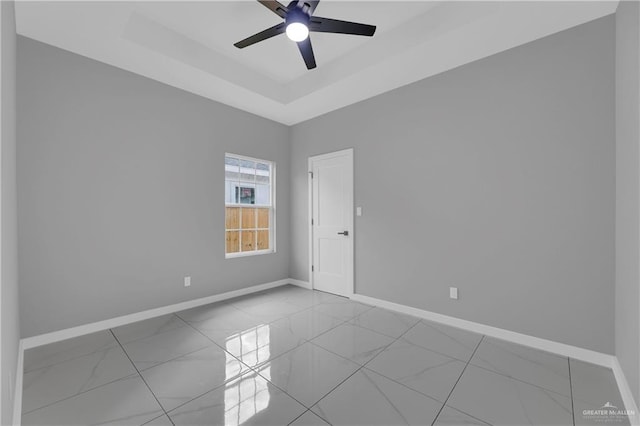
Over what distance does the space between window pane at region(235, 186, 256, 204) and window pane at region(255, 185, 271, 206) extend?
79mm

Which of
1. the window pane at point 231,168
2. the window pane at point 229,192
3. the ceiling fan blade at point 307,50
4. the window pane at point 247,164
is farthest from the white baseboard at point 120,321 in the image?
the ceiling fan blade at point 307,50

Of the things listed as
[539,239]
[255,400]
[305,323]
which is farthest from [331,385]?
[539,239]

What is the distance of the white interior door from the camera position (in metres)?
4.01

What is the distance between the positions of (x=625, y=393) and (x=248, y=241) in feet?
13.7

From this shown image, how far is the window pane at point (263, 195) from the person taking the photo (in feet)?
14.8

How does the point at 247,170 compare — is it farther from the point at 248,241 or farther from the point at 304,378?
the point at 304,378

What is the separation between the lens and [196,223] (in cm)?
364

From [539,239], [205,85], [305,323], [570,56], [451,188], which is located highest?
[205,85]

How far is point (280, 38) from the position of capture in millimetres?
2938

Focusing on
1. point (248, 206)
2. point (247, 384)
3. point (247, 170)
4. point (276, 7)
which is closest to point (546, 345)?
→ point (247, 384)

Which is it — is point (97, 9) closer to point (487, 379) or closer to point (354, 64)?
point (354, 64)

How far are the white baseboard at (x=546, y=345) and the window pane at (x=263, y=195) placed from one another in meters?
2.59

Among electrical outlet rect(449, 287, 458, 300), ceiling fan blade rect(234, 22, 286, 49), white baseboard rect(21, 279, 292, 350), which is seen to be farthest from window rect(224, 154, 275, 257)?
electrical outlet rect(449, 287, 458, 300)

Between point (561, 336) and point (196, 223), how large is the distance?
4.12 meters
